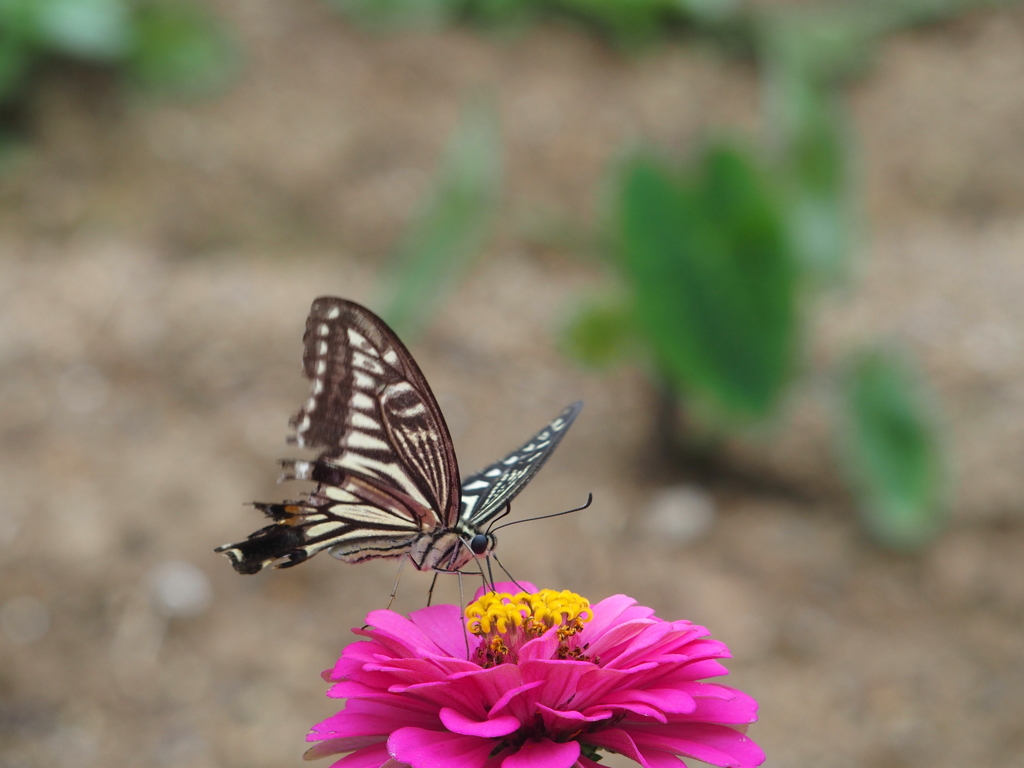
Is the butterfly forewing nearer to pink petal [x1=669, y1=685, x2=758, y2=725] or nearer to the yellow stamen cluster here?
the yellow stamen cluster

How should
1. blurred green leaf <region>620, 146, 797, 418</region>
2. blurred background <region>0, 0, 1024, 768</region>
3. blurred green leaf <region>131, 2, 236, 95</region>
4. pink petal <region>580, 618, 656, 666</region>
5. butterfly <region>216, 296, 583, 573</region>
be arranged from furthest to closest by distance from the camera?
blurred green leaf <region>131, 2, 236, 95</region> < blurred green leaf <region>620, 146, 797, 418</region> < blurred background <region>0, 0, 1024, 768</region> < butterfly <region>216, 296, 583, 573</region> < pink petal <region>580, 618, 656, 666</region>

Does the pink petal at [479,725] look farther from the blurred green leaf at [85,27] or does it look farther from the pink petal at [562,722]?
the blurred green leaf at [85,27]

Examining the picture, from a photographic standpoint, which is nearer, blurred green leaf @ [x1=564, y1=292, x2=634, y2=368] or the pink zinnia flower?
the pink zinnia flower

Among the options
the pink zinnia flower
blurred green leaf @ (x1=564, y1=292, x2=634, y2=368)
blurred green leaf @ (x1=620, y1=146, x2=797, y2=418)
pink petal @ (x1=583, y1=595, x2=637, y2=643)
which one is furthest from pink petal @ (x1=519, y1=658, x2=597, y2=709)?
blurred green leaf @ (x1=564, y1=292, x2=634, y2=368)

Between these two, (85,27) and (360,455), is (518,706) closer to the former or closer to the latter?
(360,455)

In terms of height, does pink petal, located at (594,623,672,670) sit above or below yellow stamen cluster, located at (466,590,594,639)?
below

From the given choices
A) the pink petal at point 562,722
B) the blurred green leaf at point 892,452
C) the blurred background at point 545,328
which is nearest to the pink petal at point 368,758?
the pink petal at point 562,722

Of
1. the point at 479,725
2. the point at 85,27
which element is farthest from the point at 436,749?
the point at 85,27
